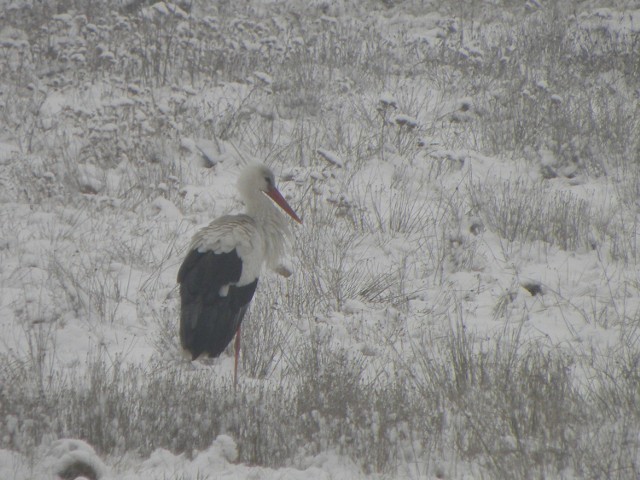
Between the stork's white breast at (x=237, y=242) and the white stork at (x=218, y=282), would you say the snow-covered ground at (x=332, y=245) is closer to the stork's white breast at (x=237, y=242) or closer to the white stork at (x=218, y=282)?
the white stork at (x=218, y=282)

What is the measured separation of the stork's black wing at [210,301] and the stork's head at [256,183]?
2.23ft

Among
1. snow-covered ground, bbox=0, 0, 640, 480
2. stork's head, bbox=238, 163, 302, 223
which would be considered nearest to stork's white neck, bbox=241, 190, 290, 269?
stork's head, bbox=238, 163, 302, 223

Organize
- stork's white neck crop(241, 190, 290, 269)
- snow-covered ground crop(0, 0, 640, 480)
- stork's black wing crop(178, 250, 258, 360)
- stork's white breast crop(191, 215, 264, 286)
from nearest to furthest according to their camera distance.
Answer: snow-covered ground crop(0, 0, 640, 480)
stork's black wing crop(178, 250, 258, 360)
stork's white breast crop(191, 215, 264, 286)
stork's white neck crop(241, 190, 290, 269)

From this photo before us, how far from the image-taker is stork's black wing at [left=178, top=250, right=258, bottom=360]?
379 cm

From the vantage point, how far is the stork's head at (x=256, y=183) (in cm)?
459

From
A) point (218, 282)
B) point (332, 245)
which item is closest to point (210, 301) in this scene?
point (218, 282)

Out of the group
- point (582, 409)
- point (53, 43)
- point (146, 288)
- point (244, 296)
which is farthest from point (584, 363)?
point (53, 43)

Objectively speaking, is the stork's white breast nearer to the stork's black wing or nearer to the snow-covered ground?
the stork's black wing

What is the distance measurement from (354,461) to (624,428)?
1083mm

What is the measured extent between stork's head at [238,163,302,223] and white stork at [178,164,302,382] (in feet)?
0.83

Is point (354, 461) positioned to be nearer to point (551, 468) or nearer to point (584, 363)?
point (551, 468)

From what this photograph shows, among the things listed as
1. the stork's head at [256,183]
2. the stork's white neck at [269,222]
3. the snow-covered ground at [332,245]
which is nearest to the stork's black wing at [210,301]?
the snow-covered ground at [332,245]

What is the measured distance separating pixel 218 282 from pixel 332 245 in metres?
1.68

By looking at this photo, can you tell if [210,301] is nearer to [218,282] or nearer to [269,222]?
[218,282]
